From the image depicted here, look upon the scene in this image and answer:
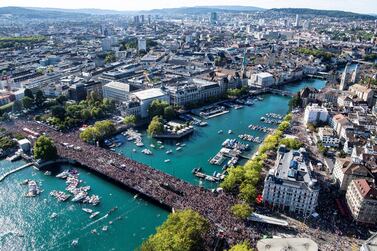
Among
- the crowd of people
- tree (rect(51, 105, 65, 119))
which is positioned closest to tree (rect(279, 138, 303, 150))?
the crowd of people

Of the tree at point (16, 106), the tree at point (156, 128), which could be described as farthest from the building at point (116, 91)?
the tree at point (16, 106)

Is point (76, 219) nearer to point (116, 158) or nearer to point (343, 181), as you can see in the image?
point (116, 158)

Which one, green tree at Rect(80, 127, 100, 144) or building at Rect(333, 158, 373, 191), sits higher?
building at Rect(333, 158, 373, 191)

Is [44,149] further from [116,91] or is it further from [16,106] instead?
[116,91]

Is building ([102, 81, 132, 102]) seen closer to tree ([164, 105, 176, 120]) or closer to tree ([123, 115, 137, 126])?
tree ([123, 115, 137, 126])

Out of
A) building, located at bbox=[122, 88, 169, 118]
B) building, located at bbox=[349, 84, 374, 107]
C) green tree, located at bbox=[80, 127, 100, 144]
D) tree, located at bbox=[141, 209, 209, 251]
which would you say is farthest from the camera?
building, located at bbox=[349, 84, 374, 107]

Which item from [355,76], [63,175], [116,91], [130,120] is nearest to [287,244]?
[63,175]

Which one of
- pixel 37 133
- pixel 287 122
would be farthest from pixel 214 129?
pixel 37 133
